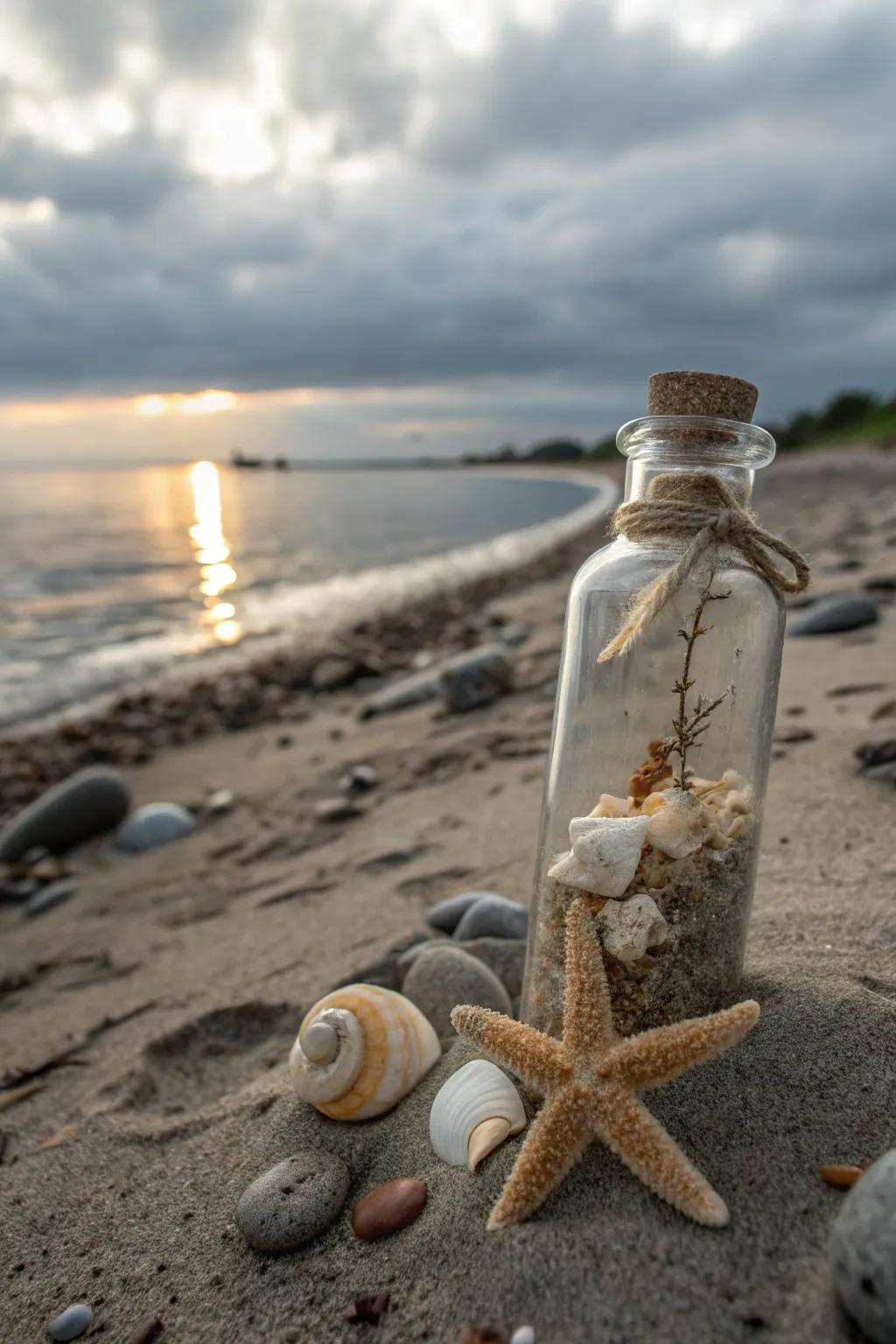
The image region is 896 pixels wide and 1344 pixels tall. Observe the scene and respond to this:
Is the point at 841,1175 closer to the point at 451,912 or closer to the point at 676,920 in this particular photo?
the point at 676,920

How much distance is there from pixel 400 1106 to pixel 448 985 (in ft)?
1.36

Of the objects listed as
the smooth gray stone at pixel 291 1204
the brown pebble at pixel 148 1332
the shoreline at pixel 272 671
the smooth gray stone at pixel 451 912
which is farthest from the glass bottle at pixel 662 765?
the shoreline at pixel 272 671

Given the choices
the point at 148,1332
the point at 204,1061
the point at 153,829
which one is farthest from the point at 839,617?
the point at 148,1332

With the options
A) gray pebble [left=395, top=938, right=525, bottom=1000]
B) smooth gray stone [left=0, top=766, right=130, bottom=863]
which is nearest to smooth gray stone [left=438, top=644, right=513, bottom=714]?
smooth gray stone [left=0, top=766, right=130, bottom=863]

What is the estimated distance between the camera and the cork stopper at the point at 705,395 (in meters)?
1.78

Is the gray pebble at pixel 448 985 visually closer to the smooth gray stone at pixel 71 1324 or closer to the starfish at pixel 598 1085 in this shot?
the starfish at pixel 598 1085

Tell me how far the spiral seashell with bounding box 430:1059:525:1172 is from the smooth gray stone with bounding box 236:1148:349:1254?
0.70 ft

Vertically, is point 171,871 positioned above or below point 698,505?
below

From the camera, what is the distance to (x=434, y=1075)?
194 cm

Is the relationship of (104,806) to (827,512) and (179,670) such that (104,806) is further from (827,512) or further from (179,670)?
(827,512)

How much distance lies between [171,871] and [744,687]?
3.26m

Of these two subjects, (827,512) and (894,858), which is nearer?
(894,858)

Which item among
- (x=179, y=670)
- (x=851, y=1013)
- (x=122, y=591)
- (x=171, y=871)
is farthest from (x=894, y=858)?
(x=122, y=591)

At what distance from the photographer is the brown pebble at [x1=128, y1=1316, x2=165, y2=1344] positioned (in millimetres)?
1547
